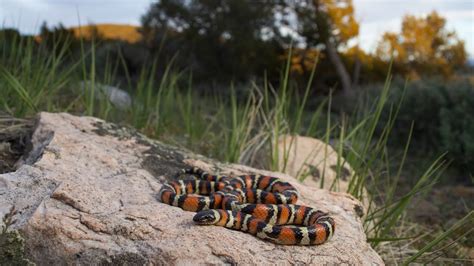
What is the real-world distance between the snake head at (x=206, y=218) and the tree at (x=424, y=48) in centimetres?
1774

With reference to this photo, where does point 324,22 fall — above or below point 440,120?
above

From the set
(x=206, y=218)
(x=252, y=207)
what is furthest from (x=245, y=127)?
(x=206, y=218)

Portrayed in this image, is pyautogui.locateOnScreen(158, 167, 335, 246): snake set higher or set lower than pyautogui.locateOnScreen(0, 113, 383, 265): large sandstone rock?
higher

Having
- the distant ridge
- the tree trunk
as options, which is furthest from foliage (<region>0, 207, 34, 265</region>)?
the distant ridge

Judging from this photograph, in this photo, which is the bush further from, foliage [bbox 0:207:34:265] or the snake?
foliage [bbox 0:207:34:265]

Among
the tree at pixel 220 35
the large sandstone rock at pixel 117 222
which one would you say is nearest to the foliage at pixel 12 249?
the large sandstone rock at pixel 117 222

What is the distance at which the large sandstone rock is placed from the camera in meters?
3.17

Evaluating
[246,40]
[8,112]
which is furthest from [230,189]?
[246,40]

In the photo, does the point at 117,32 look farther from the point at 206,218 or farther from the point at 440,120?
the point at 206,218

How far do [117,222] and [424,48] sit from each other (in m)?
18.9

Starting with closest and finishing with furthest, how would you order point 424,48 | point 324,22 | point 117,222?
1. point 117,222
2. point 324,22
3. point 424,48

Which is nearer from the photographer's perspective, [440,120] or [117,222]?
[117,222]

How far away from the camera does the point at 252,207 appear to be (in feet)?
12.4

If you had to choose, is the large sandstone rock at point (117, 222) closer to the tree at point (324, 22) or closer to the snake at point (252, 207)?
the snake at point (252, 207)
